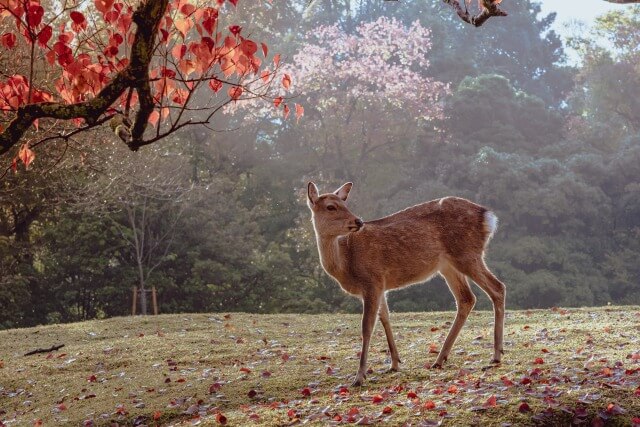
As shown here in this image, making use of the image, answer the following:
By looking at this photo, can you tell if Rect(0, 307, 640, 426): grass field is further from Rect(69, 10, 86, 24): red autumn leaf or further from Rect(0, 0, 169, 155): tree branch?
Rect(69, 10, 86, 24): red autumn leaf

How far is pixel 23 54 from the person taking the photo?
591 inches

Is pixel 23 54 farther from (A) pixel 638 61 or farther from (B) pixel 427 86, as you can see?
(A) pixel 638 61

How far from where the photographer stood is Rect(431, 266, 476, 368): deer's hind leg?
8688 mm

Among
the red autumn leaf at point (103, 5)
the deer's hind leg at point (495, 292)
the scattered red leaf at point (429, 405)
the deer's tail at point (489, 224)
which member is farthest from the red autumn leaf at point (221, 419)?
the red autumn leaf at point (103, 5)

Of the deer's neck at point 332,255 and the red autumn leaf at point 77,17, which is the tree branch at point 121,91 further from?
the deer's neck at point 332,255

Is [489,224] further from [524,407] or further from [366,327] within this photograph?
[524,407]

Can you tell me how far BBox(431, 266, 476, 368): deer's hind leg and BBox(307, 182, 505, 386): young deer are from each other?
1 centimetres

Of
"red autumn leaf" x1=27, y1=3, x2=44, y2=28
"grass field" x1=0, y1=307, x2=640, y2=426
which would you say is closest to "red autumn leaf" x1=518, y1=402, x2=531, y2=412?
"grass field" x1=0, y1=307, x2=640, y2=426

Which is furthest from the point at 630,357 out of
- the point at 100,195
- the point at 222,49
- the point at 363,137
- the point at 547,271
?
the point at 363,137

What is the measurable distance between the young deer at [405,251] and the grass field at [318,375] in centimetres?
67

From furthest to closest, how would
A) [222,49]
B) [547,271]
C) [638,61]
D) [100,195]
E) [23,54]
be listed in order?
[638,61]
[547,271]
[100,195]
[23,54]
[222,49]

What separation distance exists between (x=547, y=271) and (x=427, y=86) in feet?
28.0

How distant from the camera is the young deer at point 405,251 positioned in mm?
8258

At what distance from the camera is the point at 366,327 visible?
26.3ft
